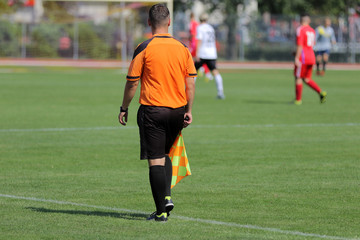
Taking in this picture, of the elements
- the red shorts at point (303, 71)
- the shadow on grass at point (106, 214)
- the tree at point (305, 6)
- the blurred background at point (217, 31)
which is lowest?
the shadow on grass at point (106, 214)

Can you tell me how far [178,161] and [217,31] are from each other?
159 ft

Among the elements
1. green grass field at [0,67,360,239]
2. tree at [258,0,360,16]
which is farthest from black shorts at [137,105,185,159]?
tree at [258,0,360,16]

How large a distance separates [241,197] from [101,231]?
2.09 meters

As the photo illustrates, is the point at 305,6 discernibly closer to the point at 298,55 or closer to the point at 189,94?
the point at 298,55

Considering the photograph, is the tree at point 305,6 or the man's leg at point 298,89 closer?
the man's leg at point 298,89

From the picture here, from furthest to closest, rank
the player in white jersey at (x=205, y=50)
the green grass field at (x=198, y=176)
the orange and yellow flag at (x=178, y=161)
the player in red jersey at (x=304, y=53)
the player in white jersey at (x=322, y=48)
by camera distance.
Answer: the player in white jersey at (x=322, y=48) → the player in white jersey at (x=205, y=50) → the player in red jersey at (x=304, y=53) → the orange and yellow flag at (x=178, y=161) → the green grass field at (x=198, y=176)

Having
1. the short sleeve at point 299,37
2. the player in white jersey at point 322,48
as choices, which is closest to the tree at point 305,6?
the player in white jersey at point 322,48

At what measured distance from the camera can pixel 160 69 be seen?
7094mm

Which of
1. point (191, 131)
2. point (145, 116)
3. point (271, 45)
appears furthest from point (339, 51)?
point (145, 116)

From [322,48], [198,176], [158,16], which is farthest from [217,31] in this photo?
[158,16]

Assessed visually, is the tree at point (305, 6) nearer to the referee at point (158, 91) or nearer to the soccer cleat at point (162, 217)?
the referee at point (158, 91)

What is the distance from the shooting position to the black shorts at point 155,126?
23.3 feet

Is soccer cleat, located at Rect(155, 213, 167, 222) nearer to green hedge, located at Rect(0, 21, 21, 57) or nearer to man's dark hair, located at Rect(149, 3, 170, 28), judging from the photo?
man's dark hair, located at Rect(149, 3, 170, 28)

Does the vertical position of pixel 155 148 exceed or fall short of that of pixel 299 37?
it falls short
